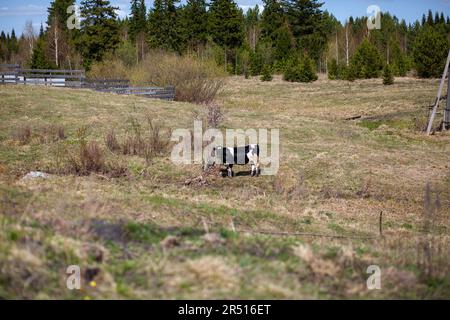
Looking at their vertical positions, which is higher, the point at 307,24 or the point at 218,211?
the point at 307,24

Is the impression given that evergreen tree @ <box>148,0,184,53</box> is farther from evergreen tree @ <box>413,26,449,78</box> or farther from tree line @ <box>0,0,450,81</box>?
evergreen tree @ <box>413,26,449,78</box>

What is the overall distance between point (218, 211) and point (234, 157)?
6.57 meters

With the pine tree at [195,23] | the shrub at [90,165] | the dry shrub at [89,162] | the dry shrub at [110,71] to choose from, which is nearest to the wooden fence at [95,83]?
the dry shrub at [110,71]

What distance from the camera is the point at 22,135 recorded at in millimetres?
18438

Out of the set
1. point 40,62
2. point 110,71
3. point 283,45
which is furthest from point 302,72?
point 40,62

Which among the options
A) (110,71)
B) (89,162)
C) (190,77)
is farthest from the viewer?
(110,71)

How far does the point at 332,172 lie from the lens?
1667 centimetres

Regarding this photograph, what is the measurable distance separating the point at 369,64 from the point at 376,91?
45.5 ft

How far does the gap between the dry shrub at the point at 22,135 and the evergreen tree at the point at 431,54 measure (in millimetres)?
41854

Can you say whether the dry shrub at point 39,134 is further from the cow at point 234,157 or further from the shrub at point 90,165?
the cow at point 234,157

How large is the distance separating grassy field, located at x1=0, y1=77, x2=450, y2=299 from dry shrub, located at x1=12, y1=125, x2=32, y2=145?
5 centimetres

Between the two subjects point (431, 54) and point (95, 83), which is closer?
point (95, 83)

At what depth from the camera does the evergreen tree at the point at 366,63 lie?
Answer: 5350cm

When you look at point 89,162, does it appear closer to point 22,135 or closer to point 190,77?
point 22,135
